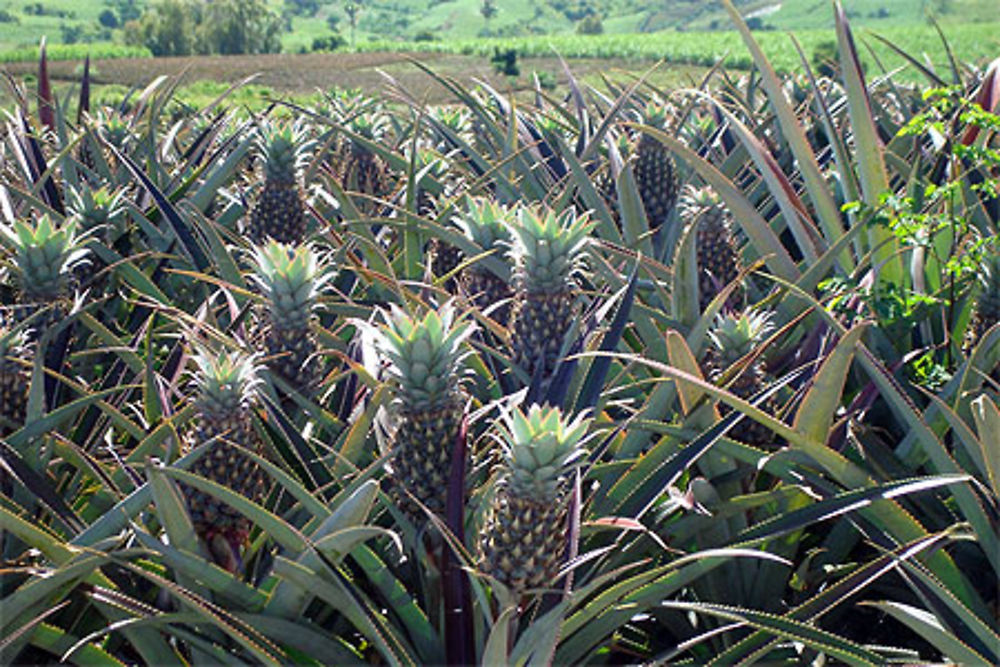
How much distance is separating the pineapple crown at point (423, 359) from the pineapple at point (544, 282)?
0.98 ft

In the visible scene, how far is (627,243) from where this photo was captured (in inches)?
89.5

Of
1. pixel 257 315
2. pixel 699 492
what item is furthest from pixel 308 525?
pixel 257 315

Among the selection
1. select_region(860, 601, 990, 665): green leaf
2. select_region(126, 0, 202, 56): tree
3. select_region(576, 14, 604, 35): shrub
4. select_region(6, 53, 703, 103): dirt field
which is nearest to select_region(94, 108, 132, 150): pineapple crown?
select_region(860, 601, 990, 665): green leaf

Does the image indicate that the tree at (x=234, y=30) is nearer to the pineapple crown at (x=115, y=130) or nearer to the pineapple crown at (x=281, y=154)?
the pineapple crown at (x=115, y=130)

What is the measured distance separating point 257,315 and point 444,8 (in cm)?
12054

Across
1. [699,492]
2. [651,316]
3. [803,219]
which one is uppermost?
[803,219]

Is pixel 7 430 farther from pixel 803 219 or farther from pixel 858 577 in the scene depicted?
pixel 803 219

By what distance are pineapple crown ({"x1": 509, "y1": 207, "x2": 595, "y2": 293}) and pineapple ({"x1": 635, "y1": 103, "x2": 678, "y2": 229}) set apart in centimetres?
109

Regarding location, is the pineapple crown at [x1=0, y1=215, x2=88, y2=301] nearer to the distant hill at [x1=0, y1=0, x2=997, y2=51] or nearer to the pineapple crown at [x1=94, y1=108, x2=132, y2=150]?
the pineapple crown at [x1=94, y1=108, x2=132, y2=150]

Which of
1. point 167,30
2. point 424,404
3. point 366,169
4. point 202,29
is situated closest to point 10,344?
point 424,404

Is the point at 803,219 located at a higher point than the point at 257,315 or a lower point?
higher

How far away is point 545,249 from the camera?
5.40 ft

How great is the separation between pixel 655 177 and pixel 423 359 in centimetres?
155

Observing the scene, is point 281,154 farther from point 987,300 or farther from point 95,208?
point 987,300
